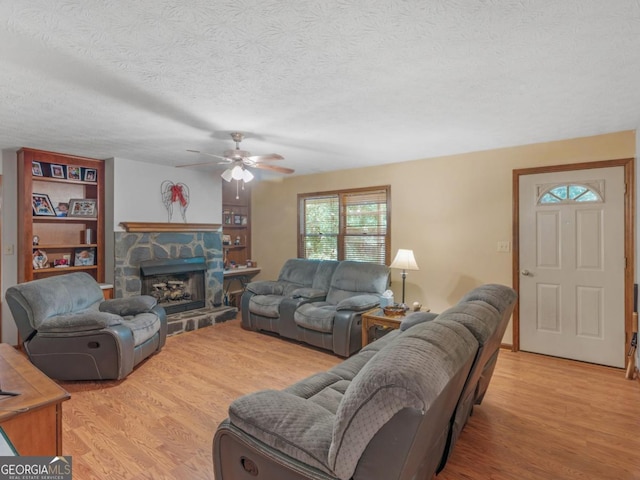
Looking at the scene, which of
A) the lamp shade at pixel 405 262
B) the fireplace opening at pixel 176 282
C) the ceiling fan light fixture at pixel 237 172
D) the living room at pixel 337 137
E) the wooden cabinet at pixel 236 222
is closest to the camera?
the living room at pixel 337 137

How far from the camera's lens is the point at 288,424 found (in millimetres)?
1424

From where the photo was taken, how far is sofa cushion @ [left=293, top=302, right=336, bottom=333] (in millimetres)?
3961

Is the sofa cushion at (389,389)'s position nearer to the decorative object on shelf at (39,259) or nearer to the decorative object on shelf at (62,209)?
the decorative object on shelf at (39,259)

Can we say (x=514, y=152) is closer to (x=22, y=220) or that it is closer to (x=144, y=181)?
(x=144, y=181)

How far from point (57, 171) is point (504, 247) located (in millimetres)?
5554

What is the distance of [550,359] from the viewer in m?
3.73

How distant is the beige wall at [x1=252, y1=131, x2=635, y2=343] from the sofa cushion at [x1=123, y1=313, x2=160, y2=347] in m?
3.09

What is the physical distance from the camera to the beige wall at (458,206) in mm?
3750

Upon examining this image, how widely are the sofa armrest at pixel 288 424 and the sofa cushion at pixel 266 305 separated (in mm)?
2926

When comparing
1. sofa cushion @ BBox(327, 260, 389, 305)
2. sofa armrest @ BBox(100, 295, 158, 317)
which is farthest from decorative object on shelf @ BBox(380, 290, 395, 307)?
sofa armrest @ BBox(100, 295, 158, 317)

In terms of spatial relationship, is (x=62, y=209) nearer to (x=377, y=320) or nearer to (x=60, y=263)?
(x=60, y=263)

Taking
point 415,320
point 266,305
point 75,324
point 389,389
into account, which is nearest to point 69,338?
point 75,324

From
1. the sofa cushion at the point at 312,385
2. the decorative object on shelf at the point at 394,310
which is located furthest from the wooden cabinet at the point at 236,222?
the sofa cushion at the point at 312,385

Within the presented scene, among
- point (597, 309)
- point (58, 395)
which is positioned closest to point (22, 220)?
point (58, 395)
